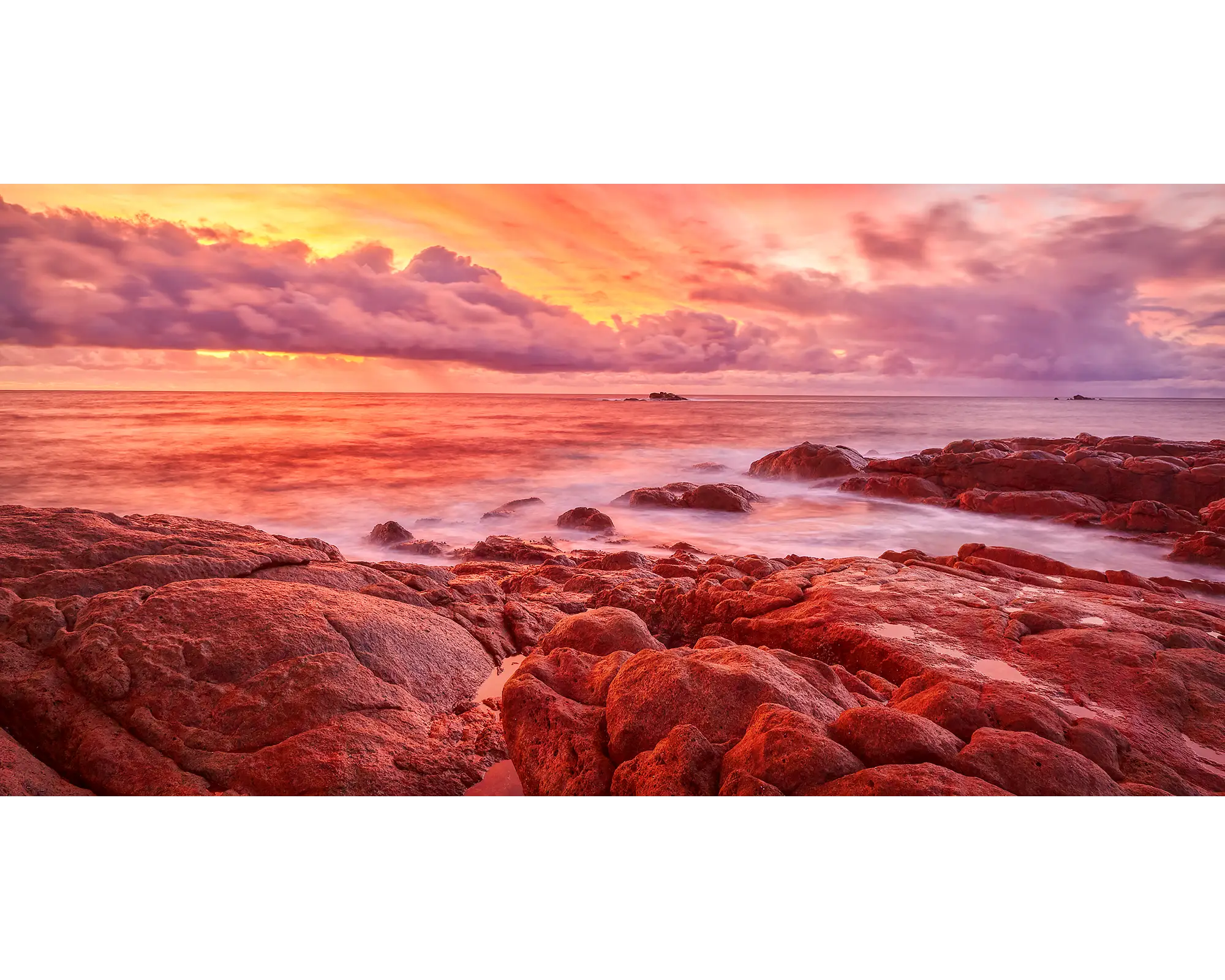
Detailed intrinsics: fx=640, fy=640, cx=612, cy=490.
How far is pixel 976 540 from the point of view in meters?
4.60

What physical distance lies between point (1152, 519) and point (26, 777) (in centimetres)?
634

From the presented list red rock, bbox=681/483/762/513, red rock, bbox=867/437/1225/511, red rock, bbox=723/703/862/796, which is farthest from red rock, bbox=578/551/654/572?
red rock, bbox=867/437/1225/511

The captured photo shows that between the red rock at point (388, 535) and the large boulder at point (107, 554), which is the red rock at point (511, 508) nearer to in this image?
the red rock at point (388, 535)

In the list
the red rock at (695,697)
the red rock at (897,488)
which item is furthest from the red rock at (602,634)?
the red rock at (897,488)

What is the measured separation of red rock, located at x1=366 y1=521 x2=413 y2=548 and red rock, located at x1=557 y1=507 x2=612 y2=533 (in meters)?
1.16

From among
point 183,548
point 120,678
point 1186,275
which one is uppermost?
point 1186,275

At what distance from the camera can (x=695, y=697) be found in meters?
2.28

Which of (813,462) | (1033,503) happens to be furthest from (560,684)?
(1033,503)

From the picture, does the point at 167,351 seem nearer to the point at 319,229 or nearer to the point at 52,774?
the point at 319,229

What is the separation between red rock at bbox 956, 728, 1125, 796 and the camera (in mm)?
2061

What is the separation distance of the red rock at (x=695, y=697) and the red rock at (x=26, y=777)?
73.5 inches
